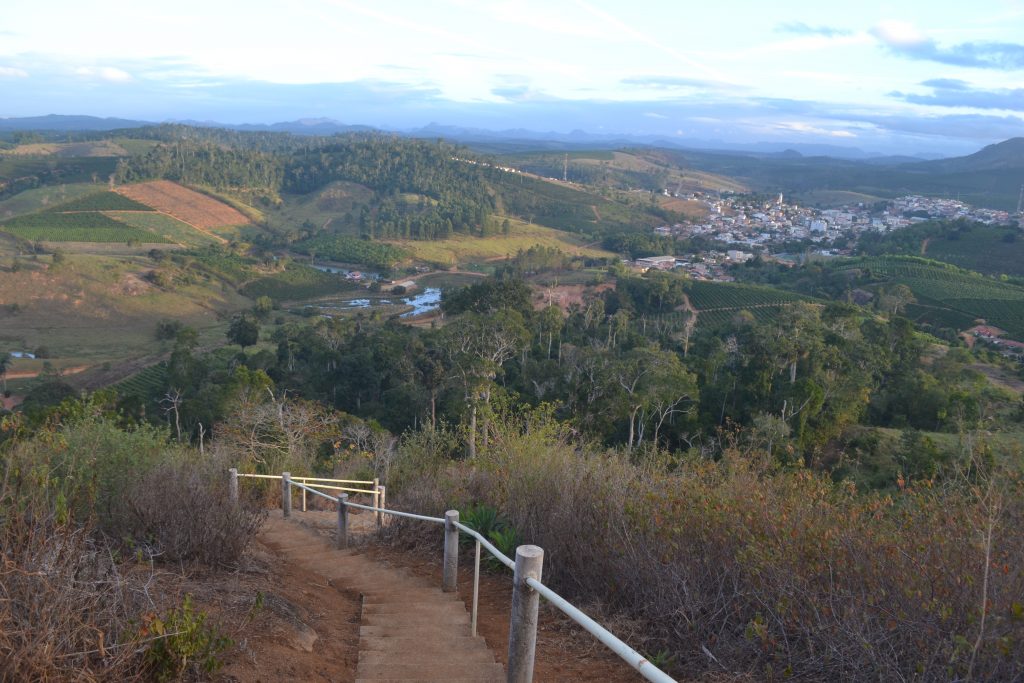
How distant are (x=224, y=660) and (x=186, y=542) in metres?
1.70

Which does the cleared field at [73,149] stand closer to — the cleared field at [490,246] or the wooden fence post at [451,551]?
the cleared field at [490,246]

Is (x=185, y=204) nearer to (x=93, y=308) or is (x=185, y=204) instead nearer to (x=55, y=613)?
(x=93, y=308)

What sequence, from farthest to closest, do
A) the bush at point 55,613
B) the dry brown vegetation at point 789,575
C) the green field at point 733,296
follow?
the green field at point 733,296, the dry brown vegetation at point 789,575, the bush at point 55,613

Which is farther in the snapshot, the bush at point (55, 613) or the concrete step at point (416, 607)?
the concrete step at point (416, 607)

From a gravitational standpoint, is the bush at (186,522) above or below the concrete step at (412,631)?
above

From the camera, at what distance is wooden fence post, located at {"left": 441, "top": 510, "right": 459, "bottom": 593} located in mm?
5133

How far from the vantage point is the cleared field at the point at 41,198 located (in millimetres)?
92919

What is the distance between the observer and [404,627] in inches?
180

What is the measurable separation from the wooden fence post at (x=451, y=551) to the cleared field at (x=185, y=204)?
Result: 9852 cm

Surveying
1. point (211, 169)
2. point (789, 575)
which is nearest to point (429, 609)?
point (789, 575)

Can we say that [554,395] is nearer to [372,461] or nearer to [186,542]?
[372,461]

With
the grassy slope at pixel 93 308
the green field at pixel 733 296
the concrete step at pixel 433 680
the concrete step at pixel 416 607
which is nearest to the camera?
the concrete step at pixel 433 680

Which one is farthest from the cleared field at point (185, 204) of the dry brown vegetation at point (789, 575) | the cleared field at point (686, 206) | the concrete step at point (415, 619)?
the dry brown vegetation at point (789, 575)

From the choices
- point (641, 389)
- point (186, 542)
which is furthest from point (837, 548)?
point (641, 389)
